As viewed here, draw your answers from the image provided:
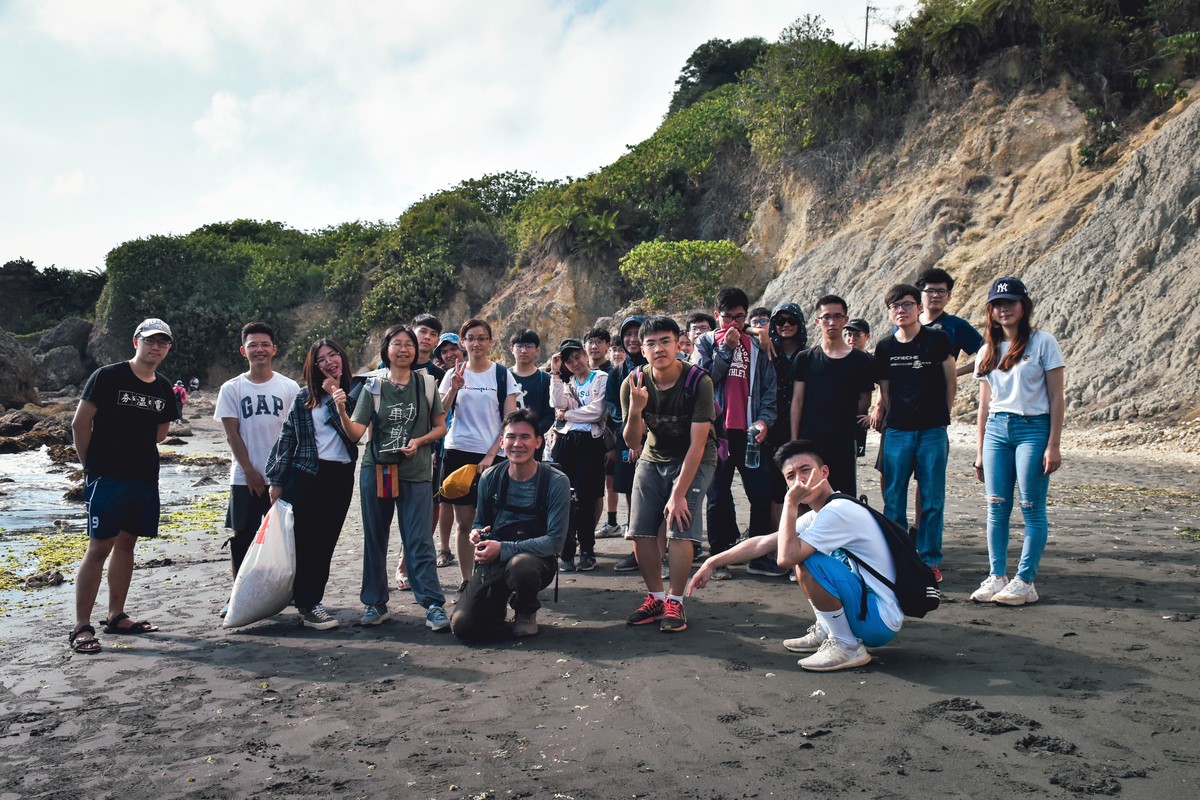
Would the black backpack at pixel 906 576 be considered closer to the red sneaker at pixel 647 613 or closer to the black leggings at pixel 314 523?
the red sneaker at pixel 647 613

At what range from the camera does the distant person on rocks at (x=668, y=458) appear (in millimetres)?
5012

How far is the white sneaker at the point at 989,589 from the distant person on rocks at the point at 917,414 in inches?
16.0

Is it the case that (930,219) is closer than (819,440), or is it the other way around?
(819,440)

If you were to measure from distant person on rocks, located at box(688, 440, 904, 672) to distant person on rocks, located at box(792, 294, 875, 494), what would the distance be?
173 centimetres

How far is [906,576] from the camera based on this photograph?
416cm

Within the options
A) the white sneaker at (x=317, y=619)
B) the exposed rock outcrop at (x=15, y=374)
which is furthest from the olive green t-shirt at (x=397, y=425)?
the exposed rock outcrop at (x=15, y=374)

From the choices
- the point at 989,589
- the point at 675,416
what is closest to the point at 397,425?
the point at 675,416

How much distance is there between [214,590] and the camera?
6438 mm

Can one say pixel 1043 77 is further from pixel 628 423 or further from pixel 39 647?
pixel 39 647

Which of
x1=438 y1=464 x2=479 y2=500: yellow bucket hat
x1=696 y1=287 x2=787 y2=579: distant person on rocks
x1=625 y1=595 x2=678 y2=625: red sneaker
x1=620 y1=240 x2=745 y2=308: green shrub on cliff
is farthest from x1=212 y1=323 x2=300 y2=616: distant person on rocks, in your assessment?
x1=620 y1=240 x2=745 y2=308: green shrub on cliff

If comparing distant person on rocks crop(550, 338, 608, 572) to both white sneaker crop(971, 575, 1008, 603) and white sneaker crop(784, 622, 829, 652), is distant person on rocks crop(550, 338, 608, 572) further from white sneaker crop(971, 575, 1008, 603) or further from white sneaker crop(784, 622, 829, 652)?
white sneaker crop(971, 575, 1008, 603)

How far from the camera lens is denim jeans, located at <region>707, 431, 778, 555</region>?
6242 millimetres

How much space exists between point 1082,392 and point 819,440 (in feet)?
34.9

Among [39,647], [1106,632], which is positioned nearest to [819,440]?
[1106,632]
